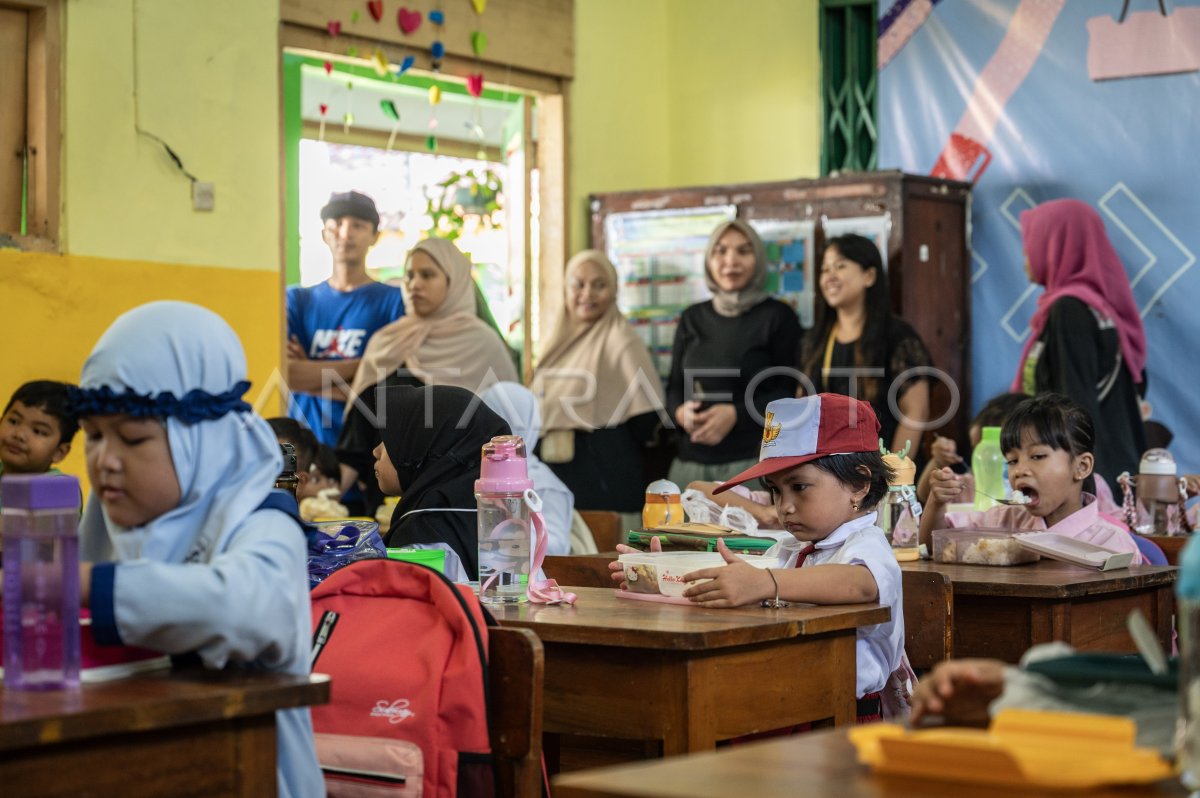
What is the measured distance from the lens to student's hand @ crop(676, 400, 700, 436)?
595 cm

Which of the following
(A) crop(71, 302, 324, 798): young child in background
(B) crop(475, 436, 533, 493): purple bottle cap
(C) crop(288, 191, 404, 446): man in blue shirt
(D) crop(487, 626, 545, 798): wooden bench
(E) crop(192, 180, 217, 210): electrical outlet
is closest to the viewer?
(A) crop(71, 302, 324, 798): young child in background

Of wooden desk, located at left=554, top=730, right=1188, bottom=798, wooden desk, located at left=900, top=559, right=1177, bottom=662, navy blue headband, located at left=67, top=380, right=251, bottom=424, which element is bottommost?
wooden desk, located at left=900, top=559, right=1177, bottom=662

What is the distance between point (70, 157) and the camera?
17.8 feet

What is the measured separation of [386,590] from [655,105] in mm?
5706

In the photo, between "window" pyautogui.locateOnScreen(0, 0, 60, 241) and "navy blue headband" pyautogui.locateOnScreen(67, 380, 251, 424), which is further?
"window" pyautogui.locateOnScreen(0, 0, 60, 241)

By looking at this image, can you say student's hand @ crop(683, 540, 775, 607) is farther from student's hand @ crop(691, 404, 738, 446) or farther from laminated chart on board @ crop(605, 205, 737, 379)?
laminated chart on board @ crop(605, 205, 737, 379)

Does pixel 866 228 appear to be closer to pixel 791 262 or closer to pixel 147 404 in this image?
pixel 791 262

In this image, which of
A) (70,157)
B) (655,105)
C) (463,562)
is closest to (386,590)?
(463,562)

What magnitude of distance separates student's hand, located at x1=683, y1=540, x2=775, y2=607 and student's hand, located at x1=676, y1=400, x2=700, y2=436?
3.37 metres

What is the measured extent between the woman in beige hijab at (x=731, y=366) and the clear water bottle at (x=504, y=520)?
9.97 ft

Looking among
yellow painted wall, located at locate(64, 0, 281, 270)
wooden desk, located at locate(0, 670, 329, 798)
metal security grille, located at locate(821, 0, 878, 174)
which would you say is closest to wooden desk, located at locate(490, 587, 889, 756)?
wooden desk, located at locate(0, 670, 329, 798)

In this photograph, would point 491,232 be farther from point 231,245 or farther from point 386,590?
point 386,590

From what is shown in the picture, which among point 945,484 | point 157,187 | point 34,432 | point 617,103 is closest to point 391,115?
point 617,103

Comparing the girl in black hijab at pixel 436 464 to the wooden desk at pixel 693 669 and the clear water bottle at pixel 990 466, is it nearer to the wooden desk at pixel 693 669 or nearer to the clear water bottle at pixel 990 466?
the wooden desk at pixel 693 669
